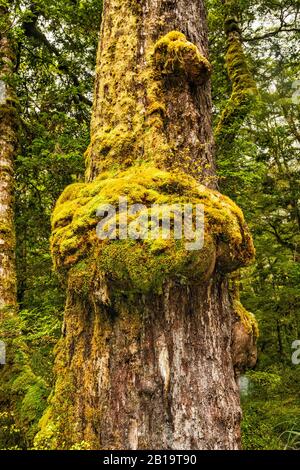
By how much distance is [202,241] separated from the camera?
207cm

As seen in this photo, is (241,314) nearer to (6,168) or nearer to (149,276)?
(149,276)

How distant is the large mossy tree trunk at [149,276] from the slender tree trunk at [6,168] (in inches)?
116

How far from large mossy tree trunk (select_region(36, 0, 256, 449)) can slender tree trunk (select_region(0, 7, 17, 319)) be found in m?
2.95

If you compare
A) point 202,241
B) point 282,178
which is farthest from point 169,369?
point 282,178

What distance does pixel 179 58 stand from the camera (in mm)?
2492

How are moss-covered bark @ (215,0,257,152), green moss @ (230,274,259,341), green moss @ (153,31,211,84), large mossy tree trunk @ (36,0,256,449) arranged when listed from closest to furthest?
1. large mossy tree trunk @ (36,0,256,449)
2. green moss @ (153,31,211,84)
3. green moss @ (230,274,259,341)
4. moss-covered bark @ (215,0,257,152)

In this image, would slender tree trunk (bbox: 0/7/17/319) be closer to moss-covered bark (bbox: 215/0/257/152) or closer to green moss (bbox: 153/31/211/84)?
moss-covered bark (bbox: 215/0/257/152)

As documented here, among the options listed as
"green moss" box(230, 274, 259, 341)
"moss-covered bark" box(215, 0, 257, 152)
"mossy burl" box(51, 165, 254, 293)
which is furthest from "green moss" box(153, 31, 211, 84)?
"moss-covered bark" box(215, 0, 257, 152)

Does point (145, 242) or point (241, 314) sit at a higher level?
point (145, 242)

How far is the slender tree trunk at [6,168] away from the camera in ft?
18.0

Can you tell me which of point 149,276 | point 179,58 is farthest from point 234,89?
point 149,276

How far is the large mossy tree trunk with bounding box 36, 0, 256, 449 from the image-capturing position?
203cm

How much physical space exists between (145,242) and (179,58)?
131cm

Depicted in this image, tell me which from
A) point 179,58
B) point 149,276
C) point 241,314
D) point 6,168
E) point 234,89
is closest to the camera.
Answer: point 149,276
